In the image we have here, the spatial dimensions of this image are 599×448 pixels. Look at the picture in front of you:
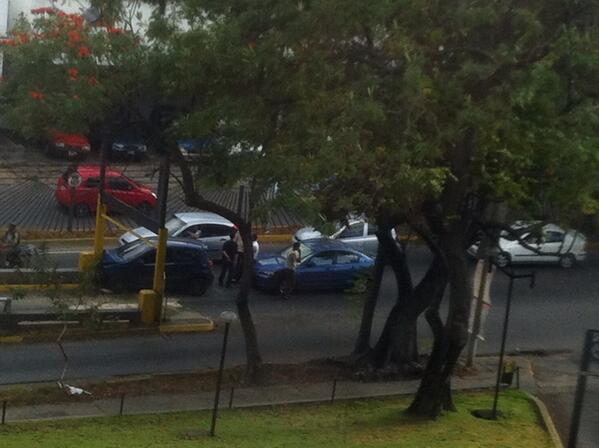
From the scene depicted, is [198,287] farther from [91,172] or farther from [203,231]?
[91,172]

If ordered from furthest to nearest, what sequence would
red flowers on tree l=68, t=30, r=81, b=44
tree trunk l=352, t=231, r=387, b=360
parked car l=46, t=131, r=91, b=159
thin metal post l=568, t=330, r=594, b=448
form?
parked car l=46, t=131, r=91, b=159 → tree trunk l=352, t=231, r=387, b=360 → red flowers on tree l=68, t=30, r=81, b=44 → thin metal post l=568, t=330, r=594, b=448

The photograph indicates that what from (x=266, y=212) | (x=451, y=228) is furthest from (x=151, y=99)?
(x=451, y=228)

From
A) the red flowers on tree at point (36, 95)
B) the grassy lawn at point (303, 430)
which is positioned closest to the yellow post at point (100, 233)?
the red flowers on tree at point (36, 95)

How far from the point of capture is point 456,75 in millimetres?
16016

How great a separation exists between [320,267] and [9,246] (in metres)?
8.32

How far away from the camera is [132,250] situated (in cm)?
2939

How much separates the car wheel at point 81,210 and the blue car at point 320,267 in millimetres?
9846

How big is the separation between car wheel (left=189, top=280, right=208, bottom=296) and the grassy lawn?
10042mm

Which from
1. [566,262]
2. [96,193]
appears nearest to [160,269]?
[96,193]

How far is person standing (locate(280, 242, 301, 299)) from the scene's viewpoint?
97.3 ft

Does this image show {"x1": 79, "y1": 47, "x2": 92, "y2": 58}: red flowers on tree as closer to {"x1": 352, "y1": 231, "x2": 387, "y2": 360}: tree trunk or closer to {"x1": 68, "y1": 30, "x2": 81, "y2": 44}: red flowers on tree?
{"x1": 68, "y1": 30, "x2": 81, "y2": 44}: red flowers on tree

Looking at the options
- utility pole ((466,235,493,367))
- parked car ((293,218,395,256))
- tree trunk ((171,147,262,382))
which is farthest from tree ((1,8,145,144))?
parked car ((293,218,395,256))

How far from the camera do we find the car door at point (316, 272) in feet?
99.9

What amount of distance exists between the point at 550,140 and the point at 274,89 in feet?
13.9
